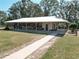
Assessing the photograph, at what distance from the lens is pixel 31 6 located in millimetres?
70688

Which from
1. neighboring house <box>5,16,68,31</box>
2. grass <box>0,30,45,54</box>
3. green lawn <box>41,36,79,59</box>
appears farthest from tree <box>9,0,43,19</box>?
green lawn <box>41,36,79,59</box>

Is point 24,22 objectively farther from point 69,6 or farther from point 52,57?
point 52,57

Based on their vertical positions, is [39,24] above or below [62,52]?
below

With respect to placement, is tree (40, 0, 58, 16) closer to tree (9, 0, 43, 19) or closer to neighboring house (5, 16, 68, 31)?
tree (9, 0, 43, 19)

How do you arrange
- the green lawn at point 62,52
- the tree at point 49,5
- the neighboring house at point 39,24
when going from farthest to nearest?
the tree at point 49,5 → the neighboring house at point 39,24 → the green lawn at point 62,52

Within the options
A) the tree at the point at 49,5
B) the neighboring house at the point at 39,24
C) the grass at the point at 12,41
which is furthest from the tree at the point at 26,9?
the grass at the point at 12,41

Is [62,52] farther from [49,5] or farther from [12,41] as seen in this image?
[49,5]

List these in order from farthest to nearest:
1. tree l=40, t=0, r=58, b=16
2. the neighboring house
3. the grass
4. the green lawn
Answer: tree l=40, t=0, r=58, b=16, the neighboring house, the grass, the green lawn

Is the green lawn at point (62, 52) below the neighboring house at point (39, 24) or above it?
above

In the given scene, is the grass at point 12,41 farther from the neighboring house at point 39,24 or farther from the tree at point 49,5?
the tree at point 49,5

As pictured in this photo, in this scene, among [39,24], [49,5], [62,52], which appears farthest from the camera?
[49,5]

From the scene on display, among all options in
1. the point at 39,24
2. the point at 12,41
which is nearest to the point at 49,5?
the point at 39,24

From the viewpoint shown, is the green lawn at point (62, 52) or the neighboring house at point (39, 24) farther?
the neighboring house at point (39, 24)

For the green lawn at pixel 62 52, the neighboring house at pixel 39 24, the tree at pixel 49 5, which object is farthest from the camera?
the tree at pixel 49 5
